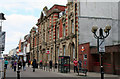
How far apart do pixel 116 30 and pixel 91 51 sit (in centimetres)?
644

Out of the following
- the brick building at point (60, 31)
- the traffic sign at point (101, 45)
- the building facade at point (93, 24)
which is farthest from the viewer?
the brick building at point (60, 31)

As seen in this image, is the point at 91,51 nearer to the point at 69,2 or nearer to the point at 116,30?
the point at 116,30

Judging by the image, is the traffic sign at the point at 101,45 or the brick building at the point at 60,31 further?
the brick building at the point at 60,31

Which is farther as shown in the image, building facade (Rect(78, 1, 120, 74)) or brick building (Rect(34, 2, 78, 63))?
brick building (Rect(34, 2, 78, 63))

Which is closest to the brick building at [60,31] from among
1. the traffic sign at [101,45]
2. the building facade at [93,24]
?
the building facade at [93,24]

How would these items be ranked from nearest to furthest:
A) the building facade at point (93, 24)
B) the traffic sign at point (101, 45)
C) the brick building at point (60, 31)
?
1. the traffic sign at point (101, 45)
2. the building facade at point (93, 24)
3. the brick building at point (60, 31)

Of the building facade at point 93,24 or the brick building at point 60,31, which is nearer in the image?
the building facade at point 93,24

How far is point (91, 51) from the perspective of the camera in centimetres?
2436

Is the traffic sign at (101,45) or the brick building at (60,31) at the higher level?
the brick building at (60,31)

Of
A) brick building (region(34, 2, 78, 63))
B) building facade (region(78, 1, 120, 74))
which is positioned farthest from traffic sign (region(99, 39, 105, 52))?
brick building (region(34, 2, 78, 63))

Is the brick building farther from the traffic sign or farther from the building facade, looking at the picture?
the traffic sign

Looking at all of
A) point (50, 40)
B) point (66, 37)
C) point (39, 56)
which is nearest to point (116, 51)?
point (66, 37)

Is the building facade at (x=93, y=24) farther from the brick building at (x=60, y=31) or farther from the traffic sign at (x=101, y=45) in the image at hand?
the traffic sign at (x=101, y=45)

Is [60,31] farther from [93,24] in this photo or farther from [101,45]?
[101,45]
